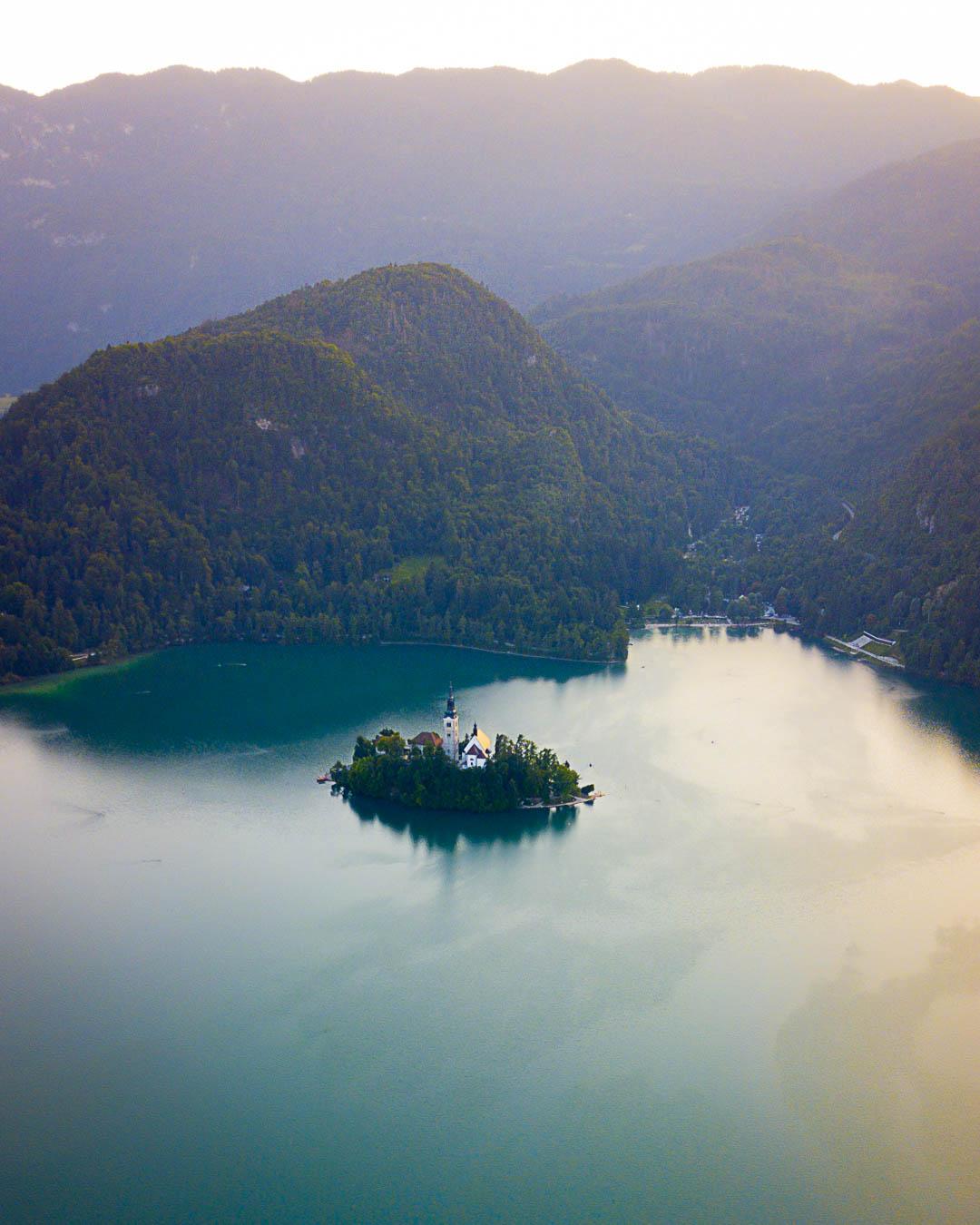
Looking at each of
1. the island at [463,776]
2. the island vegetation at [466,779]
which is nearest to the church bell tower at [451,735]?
the island at [463,776]

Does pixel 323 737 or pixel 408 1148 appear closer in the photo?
pixel 408 1148

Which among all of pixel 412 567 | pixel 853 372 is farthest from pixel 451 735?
pixel 853 372

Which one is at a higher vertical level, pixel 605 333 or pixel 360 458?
pixel 605 333

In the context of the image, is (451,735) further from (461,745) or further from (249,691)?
(249,691)

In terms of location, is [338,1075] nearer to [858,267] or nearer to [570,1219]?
[570,1219]

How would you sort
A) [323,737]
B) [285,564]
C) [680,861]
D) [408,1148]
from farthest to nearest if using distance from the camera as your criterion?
[285,564]
[323,737]
[680,861]
[408,1148]

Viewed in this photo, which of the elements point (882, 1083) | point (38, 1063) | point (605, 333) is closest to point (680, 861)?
point (882, 1083)
